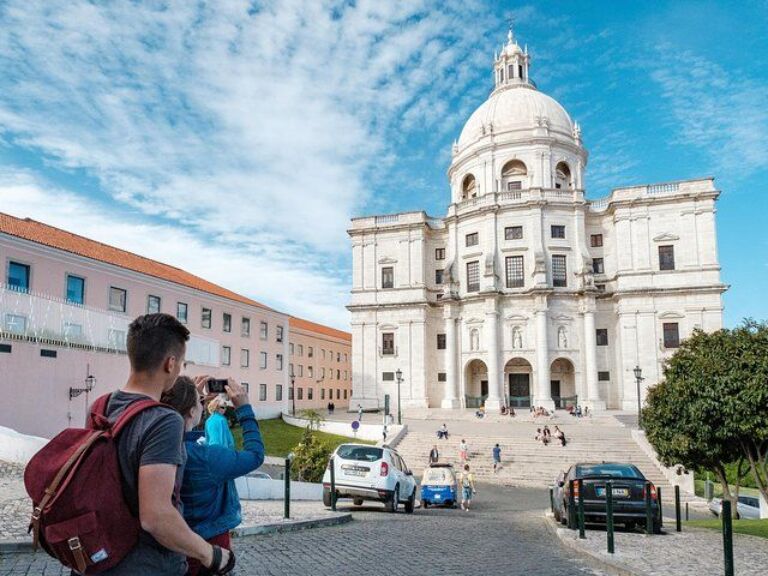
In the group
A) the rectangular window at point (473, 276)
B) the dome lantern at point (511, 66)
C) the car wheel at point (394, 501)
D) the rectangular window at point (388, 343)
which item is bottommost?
the car wheel at point (394, 501)

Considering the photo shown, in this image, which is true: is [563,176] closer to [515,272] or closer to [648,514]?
[515,272]

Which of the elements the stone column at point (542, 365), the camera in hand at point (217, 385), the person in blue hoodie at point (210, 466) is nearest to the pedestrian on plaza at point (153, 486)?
the person in blue hoodie at point (210, 466)

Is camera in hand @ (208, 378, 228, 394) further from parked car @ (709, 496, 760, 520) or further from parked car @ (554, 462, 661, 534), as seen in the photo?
parked car @ (709, 496, 760, 520)

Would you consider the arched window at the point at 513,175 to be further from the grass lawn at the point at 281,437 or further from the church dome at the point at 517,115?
the grass lawn at the point at 281,437

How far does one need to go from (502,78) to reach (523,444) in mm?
42617

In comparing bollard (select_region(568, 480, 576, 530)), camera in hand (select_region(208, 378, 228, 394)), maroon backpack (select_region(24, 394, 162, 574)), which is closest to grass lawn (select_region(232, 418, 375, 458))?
bollard (select_region(568, 480, 576, 530))

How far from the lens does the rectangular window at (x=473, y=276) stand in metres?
54.0

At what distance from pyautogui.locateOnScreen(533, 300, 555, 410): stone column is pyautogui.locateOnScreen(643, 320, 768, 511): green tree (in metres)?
31.5

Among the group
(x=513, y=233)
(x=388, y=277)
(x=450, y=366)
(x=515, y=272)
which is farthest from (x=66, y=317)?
(x=513, y=233)

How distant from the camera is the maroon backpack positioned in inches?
93.1

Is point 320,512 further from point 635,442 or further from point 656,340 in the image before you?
point 656,340

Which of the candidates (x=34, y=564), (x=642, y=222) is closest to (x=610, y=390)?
(x=642, y=222)

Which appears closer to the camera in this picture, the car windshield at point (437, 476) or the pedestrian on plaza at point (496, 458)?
the car windshield at point (437, 476)

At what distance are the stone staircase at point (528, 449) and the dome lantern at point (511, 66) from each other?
36.9m
